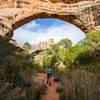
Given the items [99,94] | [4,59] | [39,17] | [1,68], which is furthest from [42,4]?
[99,94]

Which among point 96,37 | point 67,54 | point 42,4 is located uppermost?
point 42,4

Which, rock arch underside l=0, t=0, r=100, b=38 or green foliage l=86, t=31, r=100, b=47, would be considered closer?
green foliage l=86, t=31, r=100, b=47

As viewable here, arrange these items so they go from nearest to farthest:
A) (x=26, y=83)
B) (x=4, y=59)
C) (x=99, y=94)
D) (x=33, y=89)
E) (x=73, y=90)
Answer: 1. (x=99, y=94)
2. (x=73, y=90)
3. (x=33, y=89)
4. (x=26, y=83)
5. (x=4, y=59)

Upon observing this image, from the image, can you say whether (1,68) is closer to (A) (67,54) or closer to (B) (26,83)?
(B) (26,83)

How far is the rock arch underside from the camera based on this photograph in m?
25.6

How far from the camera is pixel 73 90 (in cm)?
970

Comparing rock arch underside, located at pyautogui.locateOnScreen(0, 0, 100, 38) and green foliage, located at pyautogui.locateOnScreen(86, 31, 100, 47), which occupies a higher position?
rock arch underside, located at pyautogui.locateOnScreen(0, 0, 100, 38)

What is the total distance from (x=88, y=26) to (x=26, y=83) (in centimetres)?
1528

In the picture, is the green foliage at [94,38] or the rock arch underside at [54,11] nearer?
the green foliage at [94,38]

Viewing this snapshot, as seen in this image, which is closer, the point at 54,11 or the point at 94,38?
the point at 94,38

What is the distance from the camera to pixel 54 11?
26.5 meters

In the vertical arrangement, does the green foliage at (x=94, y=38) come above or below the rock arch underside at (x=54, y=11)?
below

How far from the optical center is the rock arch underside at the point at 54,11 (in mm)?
25562

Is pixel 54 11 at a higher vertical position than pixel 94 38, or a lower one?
higher
